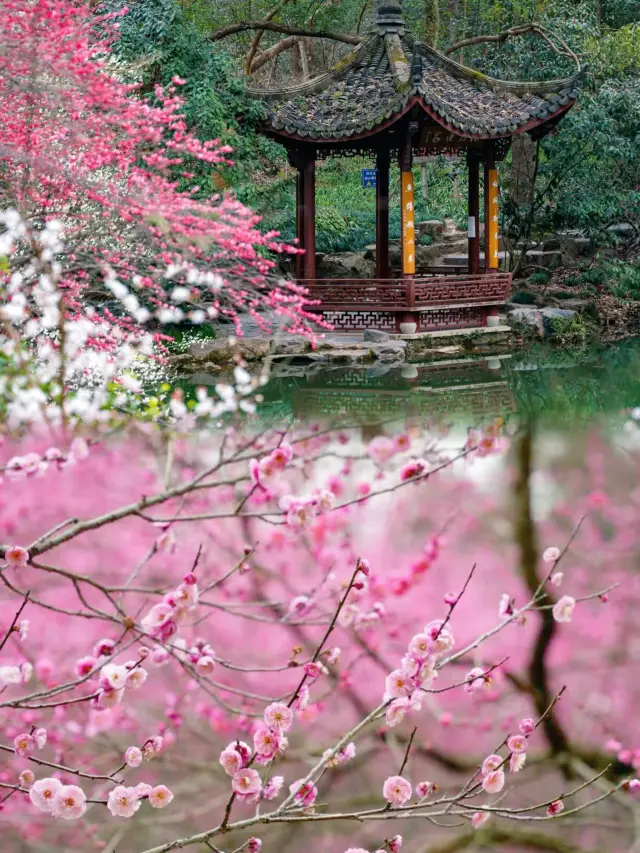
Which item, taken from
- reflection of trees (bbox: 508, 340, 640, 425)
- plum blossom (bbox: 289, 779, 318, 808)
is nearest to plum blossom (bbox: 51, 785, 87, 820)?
plum blossom (bbox: 289, 779, 318, 808)

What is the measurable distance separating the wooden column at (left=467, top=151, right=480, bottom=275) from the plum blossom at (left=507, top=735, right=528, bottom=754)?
1187 cm

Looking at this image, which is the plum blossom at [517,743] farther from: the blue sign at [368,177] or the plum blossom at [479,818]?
the blue sign at [368,177]

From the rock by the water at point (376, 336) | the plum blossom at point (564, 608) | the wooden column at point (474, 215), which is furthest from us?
the wooden column at point (474, 215)

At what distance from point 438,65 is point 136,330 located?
21.4 feet

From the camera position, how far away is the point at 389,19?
1269 centimetres

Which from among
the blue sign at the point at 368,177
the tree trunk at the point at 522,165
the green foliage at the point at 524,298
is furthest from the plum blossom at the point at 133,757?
the tree trunk at the point at 522,165

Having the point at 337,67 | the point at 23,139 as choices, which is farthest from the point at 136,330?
the point at 337,67

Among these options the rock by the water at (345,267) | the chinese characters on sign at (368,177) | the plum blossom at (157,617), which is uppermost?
the chinese characters on sign at (368,177)

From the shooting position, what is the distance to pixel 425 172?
65.4 ft

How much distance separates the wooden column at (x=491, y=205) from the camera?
13.2m

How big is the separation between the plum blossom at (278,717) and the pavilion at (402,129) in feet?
33.7

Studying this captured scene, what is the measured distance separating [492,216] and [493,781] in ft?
39.8

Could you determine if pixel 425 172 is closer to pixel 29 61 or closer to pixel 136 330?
pixel 136 330

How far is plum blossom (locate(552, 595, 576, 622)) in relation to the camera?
7.30 ft
